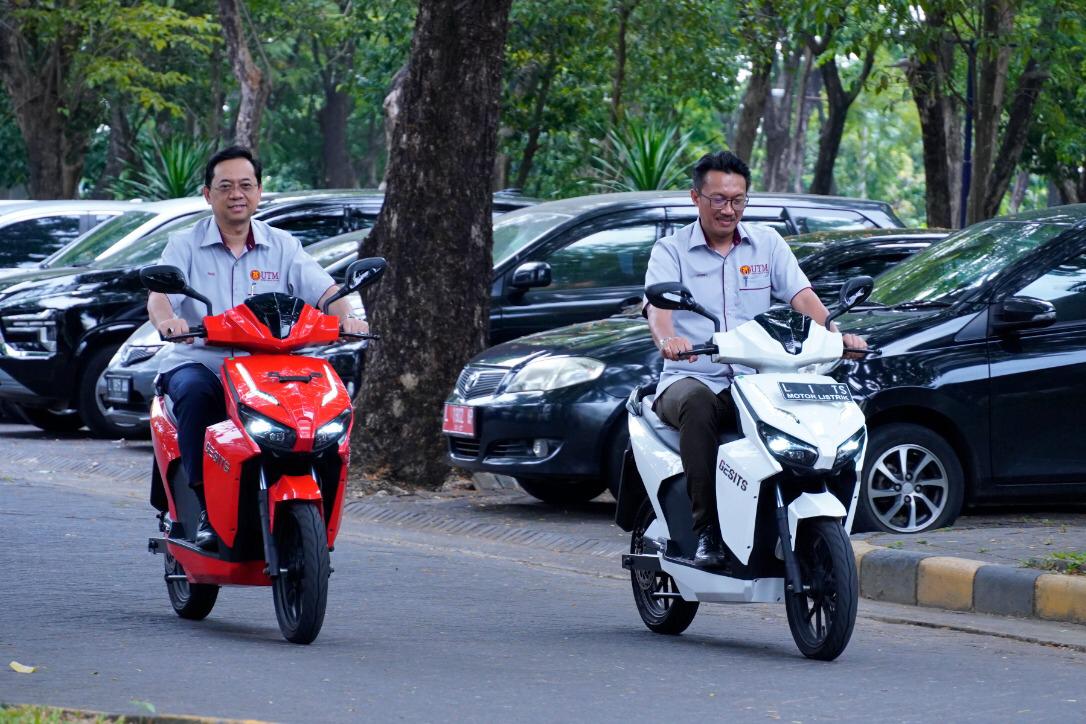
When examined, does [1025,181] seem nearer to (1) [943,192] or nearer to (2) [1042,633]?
(1) [943,192]

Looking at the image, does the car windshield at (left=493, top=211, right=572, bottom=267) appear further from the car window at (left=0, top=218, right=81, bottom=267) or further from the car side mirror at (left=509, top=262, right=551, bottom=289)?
the car window at (left=0, top=218, right=81, bottom=267)

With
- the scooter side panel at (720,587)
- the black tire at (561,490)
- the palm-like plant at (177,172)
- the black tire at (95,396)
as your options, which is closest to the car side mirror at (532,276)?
the black tire at (561,490)

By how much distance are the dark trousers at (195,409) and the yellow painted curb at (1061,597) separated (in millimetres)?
3357

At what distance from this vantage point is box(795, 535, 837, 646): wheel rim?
243 inches

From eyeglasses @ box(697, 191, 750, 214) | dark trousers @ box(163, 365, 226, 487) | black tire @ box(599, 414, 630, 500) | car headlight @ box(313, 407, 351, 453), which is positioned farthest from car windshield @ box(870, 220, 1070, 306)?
dark trousers @ box(163, 365, 226, 487)

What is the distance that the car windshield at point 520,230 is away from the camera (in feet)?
42.3

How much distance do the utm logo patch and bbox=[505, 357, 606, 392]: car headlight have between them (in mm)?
3644

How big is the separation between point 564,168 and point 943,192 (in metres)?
6.46

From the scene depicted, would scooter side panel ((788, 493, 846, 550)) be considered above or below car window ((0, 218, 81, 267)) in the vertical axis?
below

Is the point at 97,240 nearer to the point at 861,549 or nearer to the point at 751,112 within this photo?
the point at 861,549

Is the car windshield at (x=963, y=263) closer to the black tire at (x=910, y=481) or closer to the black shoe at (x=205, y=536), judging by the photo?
the black tire at (x=910, y=481)

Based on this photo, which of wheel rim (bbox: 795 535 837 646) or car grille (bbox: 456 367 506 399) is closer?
wheel rim (bbox: 795 535 837 646)

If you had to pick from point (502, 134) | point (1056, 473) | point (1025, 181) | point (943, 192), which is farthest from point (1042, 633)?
point (1025, 181)

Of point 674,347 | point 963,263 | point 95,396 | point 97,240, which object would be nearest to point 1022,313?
point 963,263
